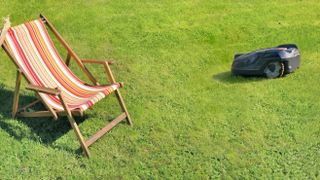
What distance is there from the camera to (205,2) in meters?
10.2

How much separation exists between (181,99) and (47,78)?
2.35m

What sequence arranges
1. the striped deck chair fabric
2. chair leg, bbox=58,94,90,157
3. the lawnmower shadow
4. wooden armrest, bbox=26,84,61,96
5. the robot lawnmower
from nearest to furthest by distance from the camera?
wooden armrest, bbox=26,84,61,96 → chair leg, bbox=58,94,90,157 → the striped deck chair fabric → the robot lawnmower → the lawnmower shadow

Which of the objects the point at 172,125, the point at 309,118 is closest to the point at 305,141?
the point at 309,118

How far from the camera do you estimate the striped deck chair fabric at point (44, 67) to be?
238 inches

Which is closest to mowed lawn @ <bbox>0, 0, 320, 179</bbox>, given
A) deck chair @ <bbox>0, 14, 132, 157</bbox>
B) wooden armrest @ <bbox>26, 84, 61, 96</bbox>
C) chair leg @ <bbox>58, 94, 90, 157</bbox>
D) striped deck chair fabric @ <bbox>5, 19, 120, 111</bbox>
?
chair leg @ <bbox>58, 94, 90, 157</bbox>

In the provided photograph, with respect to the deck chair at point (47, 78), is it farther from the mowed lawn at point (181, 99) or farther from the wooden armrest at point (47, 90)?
the mowed lawn at point (181, 99)

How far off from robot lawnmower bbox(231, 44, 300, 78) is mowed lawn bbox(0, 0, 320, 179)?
180mm

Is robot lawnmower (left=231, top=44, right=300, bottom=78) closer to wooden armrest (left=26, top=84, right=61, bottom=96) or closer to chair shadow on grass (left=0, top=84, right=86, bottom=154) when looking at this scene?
chair shadow on grass (left=0, top=84, right=86, bottom=154)

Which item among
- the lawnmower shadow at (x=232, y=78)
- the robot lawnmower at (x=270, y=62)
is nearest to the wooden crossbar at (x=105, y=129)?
the lawnmower shadow at (x=232, y=78)

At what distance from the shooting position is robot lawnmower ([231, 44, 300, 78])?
6.89 metres

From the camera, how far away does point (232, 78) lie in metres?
7.52

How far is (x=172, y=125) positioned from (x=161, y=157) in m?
0.79

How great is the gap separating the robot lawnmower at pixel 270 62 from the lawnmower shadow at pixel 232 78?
113 mm

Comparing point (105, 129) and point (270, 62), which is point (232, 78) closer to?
point (270, 62)
